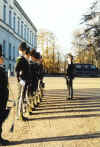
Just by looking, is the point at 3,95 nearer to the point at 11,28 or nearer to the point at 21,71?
the point at 21,71

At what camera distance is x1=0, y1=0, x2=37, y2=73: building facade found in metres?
49.1

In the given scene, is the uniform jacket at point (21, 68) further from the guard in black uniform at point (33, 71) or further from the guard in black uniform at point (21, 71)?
the guard in black uniform at point (33, 71)

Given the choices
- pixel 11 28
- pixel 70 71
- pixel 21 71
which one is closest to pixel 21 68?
pixel 21 71

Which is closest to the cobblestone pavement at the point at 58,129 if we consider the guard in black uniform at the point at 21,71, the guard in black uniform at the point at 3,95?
the guard in black uniform at the point at 3,95

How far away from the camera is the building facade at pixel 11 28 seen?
161 feet

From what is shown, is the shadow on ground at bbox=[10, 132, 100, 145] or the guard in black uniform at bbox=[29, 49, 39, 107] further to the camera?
the guard in black uniform at bbox=[29, 49, 39, 107]

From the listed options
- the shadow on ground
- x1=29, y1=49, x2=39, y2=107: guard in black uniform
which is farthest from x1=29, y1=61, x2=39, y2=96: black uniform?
the shadow on ground

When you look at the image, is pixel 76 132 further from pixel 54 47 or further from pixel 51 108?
pixel 54 47

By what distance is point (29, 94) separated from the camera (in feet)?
27.1

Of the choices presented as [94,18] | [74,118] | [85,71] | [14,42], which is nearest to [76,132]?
[74,118]

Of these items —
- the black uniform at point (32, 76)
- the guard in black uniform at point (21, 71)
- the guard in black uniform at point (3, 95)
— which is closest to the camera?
the guard in black uniform at point (3, 95)

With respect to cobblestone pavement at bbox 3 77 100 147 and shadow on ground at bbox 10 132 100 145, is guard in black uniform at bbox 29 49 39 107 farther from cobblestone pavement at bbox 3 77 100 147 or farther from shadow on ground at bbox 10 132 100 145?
→ shadow on ground at bbox 10 132 100 145

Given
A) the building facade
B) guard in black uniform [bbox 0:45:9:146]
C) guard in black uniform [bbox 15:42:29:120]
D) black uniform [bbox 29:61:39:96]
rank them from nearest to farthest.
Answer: guard in black uniform [bbox 0:45:9:146] < guard in black uniform [bbox 15:42:29:120] < black uniform [bbox 29:61:39:96] < the building facade

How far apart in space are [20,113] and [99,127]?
219 cm
